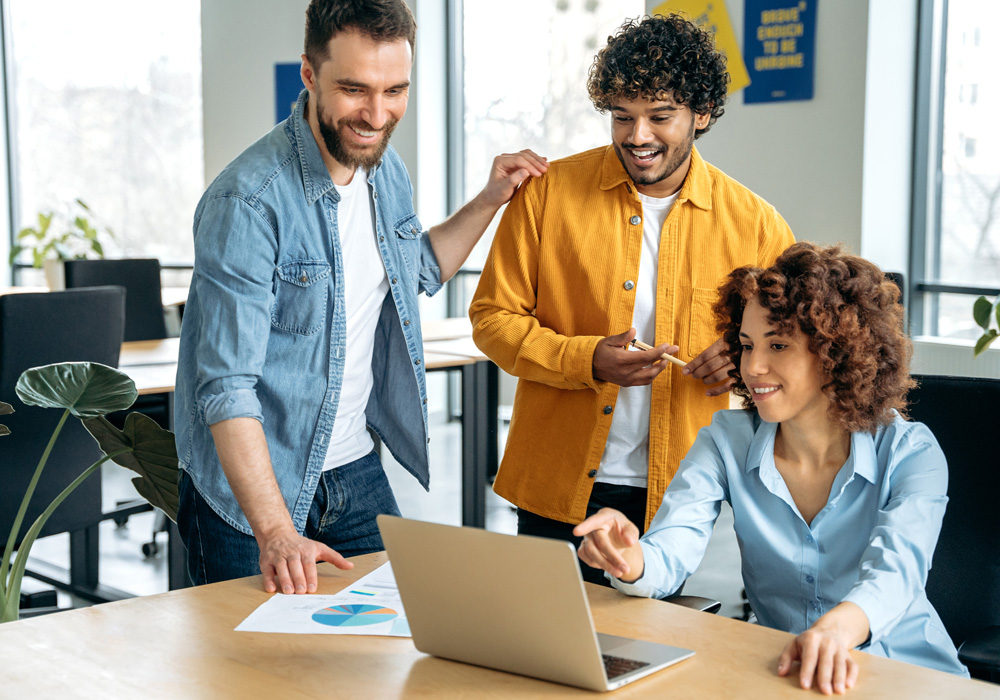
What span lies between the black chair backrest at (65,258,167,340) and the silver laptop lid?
12.0 ft

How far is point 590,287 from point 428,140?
4667mm

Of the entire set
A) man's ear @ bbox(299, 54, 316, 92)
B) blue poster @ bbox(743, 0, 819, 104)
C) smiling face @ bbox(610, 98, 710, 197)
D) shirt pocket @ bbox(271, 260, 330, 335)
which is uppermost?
blue poster @ bbox(743, 0, 819, 104)

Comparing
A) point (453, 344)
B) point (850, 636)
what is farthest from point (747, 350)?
point (453, 344)

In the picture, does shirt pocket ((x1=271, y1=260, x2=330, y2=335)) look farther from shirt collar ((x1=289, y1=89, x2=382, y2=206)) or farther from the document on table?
the document on table

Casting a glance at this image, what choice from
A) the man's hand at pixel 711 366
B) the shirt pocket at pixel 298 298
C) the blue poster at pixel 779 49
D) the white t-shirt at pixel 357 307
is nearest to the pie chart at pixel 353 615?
the white t-shirt at pixel 357 307

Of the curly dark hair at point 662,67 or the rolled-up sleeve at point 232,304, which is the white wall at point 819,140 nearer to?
the curly dark hair at point 662,67

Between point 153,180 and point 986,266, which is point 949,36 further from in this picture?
point 153,180

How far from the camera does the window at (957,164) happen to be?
14.4ft

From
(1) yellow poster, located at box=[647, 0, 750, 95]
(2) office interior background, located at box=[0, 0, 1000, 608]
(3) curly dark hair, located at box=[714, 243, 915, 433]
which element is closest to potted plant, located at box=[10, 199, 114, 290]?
(2) office interior background, located at box=[0, 0, 1000, 608]

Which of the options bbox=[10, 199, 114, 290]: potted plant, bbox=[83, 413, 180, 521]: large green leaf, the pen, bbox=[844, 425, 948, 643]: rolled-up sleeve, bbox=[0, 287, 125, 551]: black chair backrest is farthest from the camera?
bbox=[10, 199, 114, 290]: potted plant

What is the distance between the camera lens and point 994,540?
1695 mm

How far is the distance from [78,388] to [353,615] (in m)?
1.05

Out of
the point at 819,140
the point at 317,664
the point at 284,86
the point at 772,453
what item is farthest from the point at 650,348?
the point at 284,86

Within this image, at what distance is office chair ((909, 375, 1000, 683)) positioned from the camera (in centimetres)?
170
